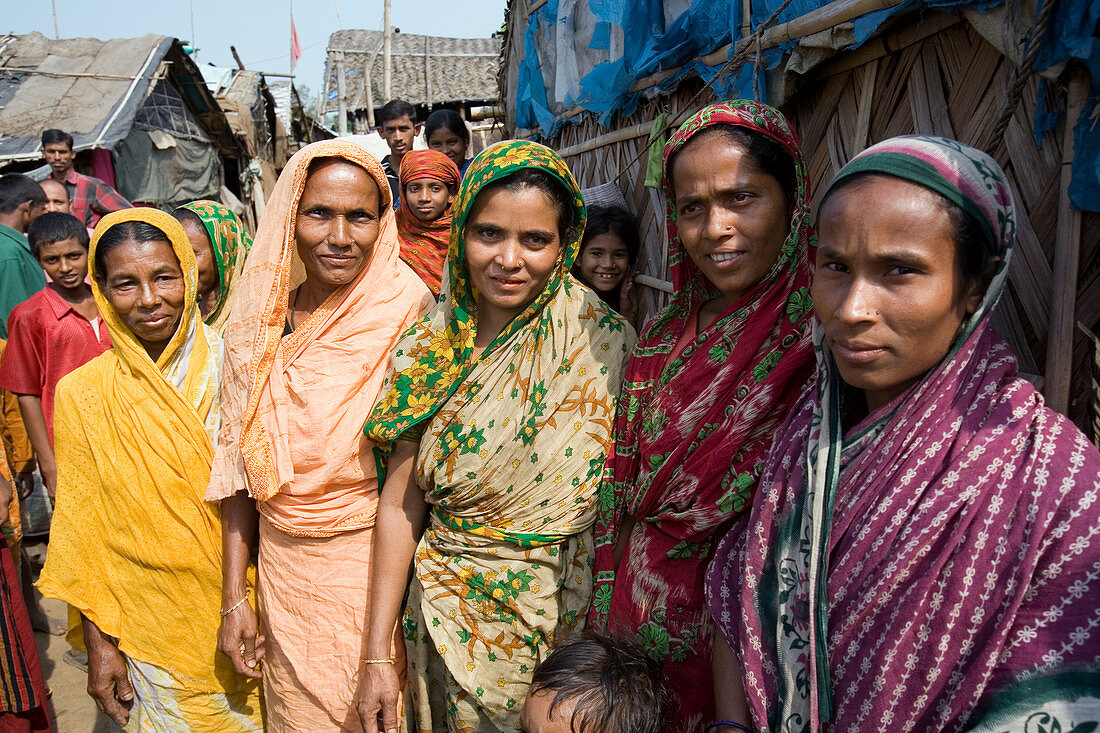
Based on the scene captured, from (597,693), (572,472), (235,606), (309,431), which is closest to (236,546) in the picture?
(235,606)

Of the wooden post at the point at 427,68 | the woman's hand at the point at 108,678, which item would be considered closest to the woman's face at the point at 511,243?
the woman's hand at the point at 108,678

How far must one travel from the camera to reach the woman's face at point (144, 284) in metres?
2.32

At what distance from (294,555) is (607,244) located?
2074 millimetres

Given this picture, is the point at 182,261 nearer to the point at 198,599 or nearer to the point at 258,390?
the point at 258,390

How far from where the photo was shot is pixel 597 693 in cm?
158

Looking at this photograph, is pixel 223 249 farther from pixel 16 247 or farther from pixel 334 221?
pixel 16 247

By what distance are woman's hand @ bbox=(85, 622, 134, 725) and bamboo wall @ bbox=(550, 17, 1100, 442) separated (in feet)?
9.53

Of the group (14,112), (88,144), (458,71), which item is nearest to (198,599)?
(88,144)

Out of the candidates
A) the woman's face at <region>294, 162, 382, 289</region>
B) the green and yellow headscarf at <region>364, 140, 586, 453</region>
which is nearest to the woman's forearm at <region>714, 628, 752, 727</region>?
the green and yellow headscarf at <region>364, 140, 586, 453</region>

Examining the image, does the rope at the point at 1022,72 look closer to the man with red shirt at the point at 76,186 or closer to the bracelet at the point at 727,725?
the bracelet at the point at 727,725

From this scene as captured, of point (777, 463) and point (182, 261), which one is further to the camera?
point (182, 261)

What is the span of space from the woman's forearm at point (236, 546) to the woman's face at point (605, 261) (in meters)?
1.97

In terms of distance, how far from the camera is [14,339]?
3.92 metres

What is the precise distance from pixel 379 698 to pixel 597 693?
93cm
